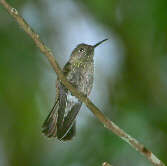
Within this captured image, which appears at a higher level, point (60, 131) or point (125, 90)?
point (60, 131)

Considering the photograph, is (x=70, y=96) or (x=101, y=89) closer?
(x=70, y=96)

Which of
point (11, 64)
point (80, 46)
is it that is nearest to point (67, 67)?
point (80, 46)

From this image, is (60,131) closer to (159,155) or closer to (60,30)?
(159,155)

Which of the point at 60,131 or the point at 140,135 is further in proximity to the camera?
the point at 140,135

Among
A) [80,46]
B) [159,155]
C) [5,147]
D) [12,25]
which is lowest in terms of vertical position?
[159,155]
